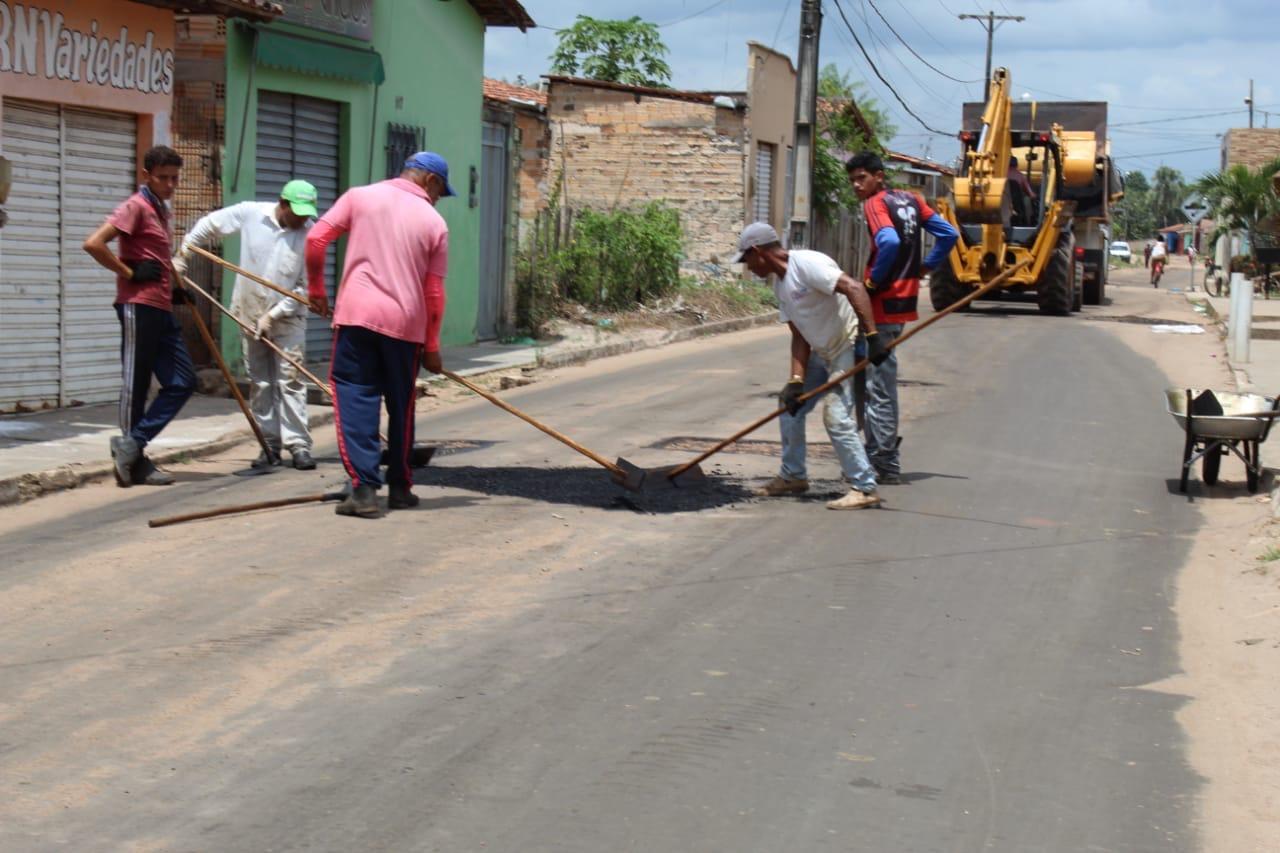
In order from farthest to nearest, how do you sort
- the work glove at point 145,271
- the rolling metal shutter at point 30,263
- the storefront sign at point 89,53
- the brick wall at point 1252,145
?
the brick wall at point 1252,145 → the rolling metal shutter at point 30,263 → the storefront sign at point 89,53 → the work glove at point 145,271

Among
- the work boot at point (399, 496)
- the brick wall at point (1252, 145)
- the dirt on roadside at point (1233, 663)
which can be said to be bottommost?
the dirt on roadside at point (1233, 663)

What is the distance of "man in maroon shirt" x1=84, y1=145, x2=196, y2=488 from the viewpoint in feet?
30.2

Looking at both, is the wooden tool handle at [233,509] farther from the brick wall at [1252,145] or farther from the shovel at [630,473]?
the brick wall at [1252,145]

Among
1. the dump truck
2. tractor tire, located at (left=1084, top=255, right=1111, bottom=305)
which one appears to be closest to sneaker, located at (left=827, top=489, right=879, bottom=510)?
the dump truck

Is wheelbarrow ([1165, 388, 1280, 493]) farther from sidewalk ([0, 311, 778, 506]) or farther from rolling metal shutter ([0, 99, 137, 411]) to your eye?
rolling metal shutter ([0, 99, 137, 411])

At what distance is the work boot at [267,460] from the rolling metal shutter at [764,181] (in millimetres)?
22076

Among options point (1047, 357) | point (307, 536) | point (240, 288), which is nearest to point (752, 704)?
point (307, 536)

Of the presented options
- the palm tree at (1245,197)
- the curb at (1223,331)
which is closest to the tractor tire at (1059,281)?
the curb at (1223,331)

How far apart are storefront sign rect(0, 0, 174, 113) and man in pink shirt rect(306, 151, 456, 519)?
4503 mm

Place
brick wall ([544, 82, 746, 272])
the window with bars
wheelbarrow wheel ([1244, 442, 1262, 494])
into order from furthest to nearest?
brick wall ([544, 82, 746, 272]) → the window with bars → wheelbarrow wheel ([1244, 442, 1262, 494])

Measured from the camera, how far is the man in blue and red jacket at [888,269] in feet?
32.1

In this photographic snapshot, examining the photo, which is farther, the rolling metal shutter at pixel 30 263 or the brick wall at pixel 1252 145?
the brick wall at pixel 1252 145

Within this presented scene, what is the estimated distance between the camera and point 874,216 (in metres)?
9.81

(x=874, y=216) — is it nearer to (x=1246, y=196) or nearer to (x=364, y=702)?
(x=364, y=702)
